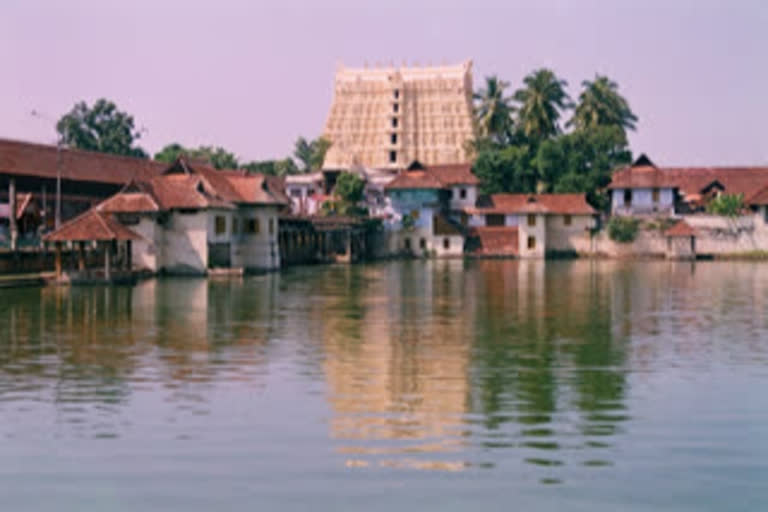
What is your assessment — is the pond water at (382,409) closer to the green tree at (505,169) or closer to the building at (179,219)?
the building at (179,219)

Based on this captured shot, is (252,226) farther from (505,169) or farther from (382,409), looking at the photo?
(382,409)

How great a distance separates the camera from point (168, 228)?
5016cm

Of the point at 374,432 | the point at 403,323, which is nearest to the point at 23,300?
the point at 403,323

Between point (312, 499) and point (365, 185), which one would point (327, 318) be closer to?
point (312, 499)

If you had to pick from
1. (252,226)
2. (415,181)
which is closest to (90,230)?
(252,226)

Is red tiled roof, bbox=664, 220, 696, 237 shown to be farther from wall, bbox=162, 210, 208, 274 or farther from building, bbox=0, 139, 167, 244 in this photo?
wall, bbox=162, 210, 208, 274

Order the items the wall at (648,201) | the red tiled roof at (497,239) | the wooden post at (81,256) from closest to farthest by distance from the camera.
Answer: the wooden post at (81,256)
the wall at (648,201)
the red tiled roof at (497,239)

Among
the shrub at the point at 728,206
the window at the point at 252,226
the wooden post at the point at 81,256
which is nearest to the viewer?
the wooden post at the point at 81,256

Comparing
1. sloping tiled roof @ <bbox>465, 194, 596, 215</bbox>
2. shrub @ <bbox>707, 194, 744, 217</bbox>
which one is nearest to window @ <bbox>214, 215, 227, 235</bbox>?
sloping tiled roof @ <bbox>465, 194, 596, 215</bbox>

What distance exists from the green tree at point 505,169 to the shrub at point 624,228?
905 cm

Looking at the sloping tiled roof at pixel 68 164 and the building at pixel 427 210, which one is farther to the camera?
the building at pixel 427 210

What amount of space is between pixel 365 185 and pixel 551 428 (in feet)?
222

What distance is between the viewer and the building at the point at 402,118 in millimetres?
102938

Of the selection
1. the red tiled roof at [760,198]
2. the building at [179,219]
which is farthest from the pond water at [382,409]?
the red tiled roof at [760,198]
